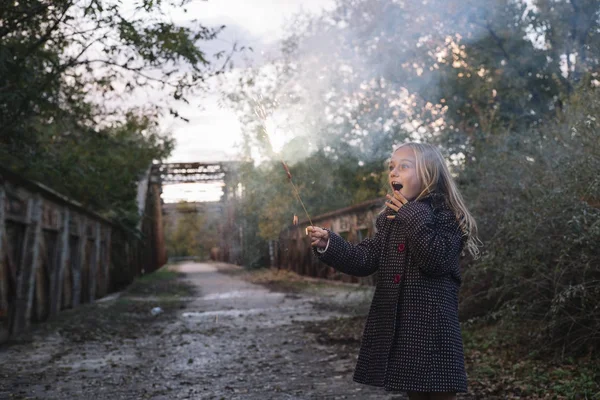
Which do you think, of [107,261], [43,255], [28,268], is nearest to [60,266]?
[43,255]

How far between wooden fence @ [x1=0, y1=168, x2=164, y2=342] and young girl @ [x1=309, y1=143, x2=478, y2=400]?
257 inches

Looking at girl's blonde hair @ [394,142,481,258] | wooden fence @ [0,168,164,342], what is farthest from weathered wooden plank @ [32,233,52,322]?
girl's blonde hair @ [394,142,481,258]

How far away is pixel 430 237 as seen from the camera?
3.36 metres

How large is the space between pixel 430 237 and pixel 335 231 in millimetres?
17940

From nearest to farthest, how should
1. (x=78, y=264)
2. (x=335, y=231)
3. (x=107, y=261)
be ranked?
(x=78, y=264)
(x=107, y=261)
(x=335, y=231)

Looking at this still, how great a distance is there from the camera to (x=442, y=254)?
3375mm

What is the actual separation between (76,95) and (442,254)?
7.33 metres

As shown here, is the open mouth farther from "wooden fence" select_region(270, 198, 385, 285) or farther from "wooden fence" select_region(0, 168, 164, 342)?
"wooden fence" select_region(270, 198, 385, 285)

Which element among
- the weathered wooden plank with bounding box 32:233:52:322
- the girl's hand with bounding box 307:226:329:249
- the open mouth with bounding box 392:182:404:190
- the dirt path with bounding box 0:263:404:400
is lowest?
the dirt path with bounding box 0:263:404:400

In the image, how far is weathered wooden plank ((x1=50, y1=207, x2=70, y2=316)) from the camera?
12.6m

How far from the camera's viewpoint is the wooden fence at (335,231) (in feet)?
53.7

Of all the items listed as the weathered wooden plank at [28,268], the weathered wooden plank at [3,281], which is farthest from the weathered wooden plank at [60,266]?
the weathered wooden plank at [3,281]

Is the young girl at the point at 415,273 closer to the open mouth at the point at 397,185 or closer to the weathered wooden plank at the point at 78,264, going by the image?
the open mouth at the point at 397,185

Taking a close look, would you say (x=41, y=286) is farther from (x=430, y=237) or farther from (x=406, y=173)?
(x=430, y=237)
